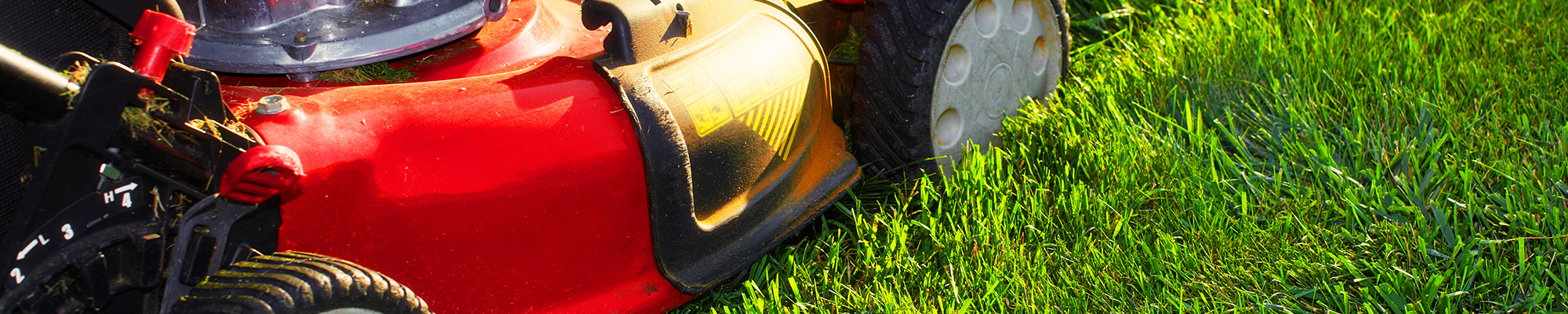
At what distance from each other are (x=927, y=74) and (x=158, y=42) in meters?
1.13

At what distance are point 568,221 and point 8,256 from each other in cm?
62

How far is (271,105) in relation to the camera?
129 centimetres

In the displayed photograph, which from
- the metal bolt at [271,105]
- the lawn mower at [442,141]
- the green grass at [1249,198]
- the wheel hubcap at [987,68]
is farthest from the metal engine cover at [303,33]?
the wheel hubcap at [987,68]

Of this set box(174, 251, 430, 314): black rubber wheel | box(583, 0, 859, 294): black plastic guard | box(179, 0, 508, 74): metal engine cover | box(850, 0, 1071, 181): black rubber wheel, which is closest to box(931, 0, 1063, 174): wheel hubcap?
box(850, 0, 1071, 181): black rubber wheel

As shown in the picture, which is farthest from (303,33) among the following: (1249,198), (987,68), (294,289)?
(1249,198)

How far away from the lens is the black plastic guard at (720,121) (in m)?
1.50

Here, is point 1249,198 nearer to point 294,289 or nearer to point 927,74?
point 927,74

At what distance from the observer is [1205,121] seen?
7.32 feet

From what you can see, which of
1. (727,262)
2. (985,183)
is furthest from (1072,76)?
(727,262)

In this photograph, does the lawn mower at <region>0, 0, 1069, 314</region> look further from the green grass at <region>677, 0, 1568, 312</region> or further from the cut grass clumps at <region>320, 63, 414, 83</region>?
the green grass at <region>677, 0, 1568, 312</region>

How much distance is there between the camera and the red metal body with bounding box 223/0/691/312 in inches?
51.5

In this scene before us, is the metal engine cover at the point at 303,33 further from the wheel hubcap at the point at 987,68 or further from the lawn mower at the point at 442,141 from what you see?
the wheel hubcap at the point at 987,68

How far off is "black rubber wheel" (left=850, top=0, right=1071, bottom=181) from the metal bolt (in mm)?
937

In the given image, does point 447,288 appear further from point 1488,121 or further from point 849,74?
point 1488,121
